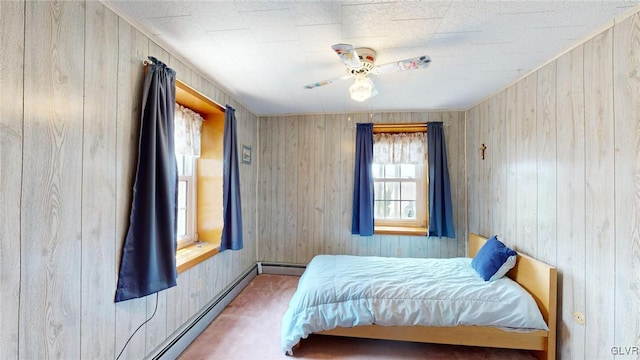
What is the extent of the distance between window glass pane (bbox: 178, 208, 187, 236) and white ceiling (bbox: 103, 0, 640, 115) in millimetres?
1376

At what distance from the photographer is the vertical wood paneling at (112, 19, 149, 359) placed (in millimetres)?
1550

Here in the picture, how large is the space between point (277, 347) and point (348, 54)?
2280 mm

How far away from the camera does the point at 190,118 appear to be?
102 inches

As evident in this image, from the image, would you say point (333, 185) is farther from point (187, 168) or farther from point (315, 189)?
point (187, 168)

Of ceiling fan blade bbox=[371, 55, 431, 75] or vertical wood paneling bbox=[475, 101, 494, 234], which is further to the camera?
vertical wood paneling bbox=[475, 101, 494, 234]

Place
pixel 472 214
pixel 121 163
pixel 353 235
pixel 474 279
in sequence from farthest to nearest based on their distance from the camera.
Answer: pixel 353 235 < pixel 472 214 < pixel 474 279 < pixel 121 163

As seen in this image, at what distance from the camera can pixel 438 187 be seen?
3.40m

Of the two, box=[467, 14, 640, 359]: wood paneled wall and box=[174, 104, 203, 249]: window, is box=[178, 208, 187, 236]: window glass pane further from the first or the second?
box=[467, 14, 640, 359]: wood paneled wall

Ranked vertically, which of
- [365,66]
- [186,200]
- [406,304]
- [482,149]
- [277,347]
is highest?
[365,66]

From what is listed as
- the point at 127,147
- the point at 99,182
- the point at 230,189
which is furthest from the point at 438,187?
the point at 99,182

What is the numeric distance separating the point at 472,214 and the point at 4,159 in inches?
157

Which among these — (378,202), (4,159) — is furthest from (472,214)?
(4,159)

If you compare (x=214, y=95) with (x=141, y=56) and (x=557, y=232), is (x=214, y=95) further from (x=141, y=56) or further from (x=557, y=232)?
(x=557, y=232)

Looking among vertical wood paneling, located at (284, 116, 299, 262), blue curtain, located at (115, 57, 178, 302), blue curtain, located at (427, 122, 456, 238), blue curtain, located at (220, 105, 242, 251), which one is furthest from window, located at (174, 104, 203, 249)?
blue curtain, located at (427, 122, 456, 238)
